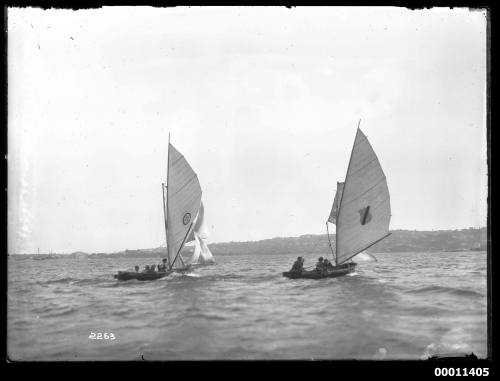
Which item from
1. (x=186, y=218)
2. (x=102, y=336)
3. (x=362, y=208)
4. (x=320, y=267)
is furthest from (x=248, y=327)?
(x=186, y=218)

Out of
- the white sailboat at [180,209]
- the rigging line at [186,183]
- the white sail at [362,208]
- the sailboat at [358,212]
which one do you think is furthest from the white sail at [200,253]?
the white sail at [362,208]

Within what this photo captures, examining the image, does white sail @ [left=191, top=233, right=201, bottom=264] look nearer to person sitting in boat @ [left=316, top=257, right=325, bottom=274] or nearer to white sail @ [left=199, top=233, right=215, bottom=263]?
white sail @ [left=199, top=233, right=215, bottom=263]

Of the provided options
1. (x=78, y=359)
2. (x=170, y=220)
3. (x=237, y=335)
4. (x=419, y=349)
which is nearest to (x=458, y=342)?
(x=419, y=349)

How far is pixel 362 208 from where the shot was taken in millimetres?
25328

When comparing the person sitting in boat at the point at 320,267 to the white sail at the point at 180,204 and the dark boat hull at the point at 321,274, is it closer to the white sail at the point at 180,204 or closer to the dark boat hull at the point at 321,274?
the dark boat hull at the point at 321,274

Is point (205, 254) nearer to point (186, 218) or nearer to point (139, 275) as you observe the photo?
point (139, 275)

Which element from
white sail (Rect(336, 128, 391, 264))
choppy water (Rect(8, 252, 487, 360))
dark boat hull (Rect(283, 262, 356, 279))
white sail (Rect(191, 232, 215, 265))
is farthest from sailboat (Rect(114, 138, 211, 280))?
choppy water (Rect(8, 252, 487, 360))

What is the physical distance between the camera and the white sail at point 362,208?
23.1 meters

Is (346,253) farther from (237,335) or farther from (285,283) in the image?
(237,335)

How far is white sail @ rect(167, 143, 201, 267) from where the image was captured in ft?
81.3

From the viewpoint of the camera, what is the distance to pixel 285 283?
2469 centimetres

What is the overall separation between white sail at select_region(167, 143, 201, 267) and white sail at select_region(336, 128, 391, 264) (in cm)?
812

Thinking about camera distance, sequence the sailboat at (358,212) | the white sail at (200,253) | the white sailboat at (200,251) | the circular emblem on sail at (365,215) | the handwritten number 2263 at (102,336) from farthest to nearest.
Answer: the white sail at (200,253) → the white sailboat at (200,251) → the circular emblem on sail at (365,215) → the sailboat at (358,212) → the handwritten number 2263 at (102,336)

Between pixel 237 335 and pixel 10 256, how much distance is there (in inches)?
281
